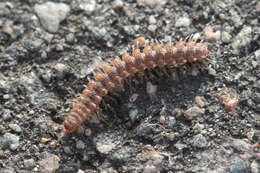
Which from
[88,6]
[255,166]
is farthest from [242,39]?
[88,6]

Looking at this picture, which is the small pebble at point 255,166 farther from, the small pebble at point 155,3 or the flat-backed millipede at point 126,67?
the small pebble at point 155,3

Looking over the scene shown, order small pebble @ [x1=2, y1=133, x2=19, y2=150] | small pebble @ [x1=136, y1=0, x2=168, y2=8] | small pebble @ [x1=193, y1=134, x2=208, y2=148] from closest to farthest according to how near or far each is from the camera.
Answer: small pebble @ [x1=193, y1=134, x2=208, y2=148] → small pebble @ [x1=2, y1=133, x2=19, y2=150] → small pebble @ [x1=136, y1=0, x2=168, y2=8]

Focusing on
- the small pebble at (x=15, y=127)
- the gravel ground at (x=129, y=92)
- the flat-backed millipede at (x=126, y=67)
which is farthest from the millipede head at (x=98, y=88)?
the small pebble at (x=15, y=127)

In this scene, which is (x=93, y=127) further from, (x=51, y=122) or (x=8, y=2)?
(x=8, y=2)

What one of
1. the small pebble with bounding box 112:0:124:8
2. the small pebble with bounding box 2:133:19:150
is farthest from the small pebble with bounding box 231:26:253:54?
the small pebble with bounding box 2:133:19:150

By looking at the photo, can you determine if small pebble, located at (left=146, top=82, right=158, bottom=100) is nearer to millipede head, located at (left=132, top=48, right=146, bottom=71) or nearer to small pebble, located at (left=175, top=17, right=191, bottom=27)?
millipede head, located at (left=132, top=48, right=146, bottom=71)

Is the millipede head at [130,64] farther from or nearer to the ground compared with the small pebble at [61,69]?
farther from the ground

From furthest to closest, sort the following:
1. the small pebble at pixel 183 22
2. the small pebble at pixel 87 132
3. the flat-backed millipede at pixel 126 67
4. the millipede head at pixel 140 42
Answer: the small pebble at pixel 183 22 < the millipede head at pixel 140 42 < the small pebble at pixel 87 132 < the flat-backed millipede at pixel 126 67

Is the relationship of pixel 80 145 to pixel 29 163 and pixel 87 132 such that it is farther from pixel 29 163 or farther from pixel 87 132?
pixel 29 163
